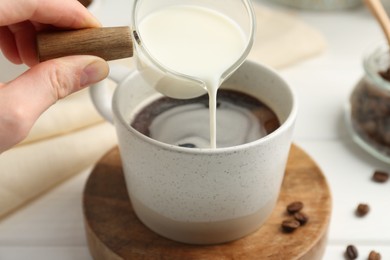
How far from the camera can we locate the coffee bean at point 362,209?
3.28ft

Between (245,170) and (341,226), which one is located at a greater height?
(245,170)

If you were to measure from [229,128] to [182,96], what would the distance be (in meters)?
0.10

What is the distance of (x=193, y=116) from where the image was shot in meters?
0.98

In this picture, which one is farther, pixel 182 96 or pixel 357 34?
pixel 357 34

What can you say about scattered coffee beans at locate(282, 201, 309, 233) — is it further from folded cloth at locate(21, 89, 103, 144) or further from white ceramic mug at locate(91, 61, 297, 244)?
folded cloth at locate(21, 89, 103, 144)

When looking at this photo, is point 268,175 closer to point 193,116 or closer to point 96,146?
point 193,116

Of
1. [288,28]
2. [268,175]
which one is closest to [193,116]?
[268,175]

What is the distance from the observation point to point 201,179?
82 centimetres

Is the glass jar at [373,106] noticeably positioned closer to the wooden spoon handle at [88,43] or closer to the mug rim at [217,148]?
the mug rim at [217,148]

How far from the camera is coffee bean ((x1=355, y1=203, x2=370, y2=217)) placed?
1000 millimetres

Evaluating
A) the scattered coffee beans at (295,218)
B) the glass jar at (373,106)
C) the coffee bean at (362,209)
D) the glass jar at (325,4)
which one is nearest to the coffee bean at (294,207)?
the scattered coffee beans at (295,218)

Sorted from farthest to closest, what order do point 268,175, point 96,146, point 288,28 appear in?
point 288,28 → point 96,146 → point 268,175

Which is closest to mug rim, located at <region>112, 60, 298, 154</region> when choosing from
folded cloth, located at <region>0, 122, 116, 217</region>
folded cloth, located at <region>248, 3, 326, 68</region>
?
folded cloth, located at <region>0, 122, 116, 217</region>

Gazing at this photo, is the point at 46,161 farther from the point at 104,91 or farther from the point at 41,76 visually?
the point at 41,76
